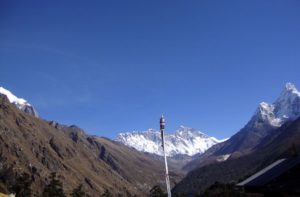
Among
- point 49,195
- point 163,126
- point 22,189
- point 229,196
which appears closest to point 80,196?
point 49,195

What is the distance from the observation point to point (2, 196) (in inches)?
2830

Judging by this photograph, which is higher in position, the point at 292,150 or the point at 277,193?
the point at 292,150

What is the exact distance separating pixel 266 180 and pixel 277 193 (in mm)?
3397

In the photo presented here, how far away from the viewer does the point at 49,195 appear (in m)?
181

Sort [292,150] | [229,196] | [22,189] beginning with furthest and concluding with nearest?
Answer: [22,189]
[229,196]
[292,150]

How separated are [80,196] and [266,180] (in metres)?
166

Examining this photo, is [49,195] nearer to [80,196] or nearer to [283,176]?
[80,196]

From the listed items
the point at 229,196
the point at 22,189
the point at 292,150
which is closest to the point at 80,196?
the point at 22,189

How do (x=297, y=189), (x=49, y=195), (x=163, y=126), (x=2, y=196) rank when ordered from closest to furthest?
(x=163, y=126)
(x=297, y=189)
(x=2, y=196)
(x=49, y=195)

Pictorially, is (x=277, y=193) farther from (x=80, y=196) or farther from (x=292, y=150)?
(x=80, y=196)

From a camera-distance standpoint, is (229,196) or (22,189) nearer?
(229,196)

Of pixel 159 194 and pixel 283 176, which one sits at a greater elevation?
pixel 159 194

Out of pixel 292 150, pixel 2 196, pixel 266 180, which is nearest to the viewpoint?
pixel 266 180

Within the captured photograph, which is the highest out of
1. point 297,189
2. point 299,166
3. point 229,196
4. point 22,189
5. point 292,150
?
point 22,189
